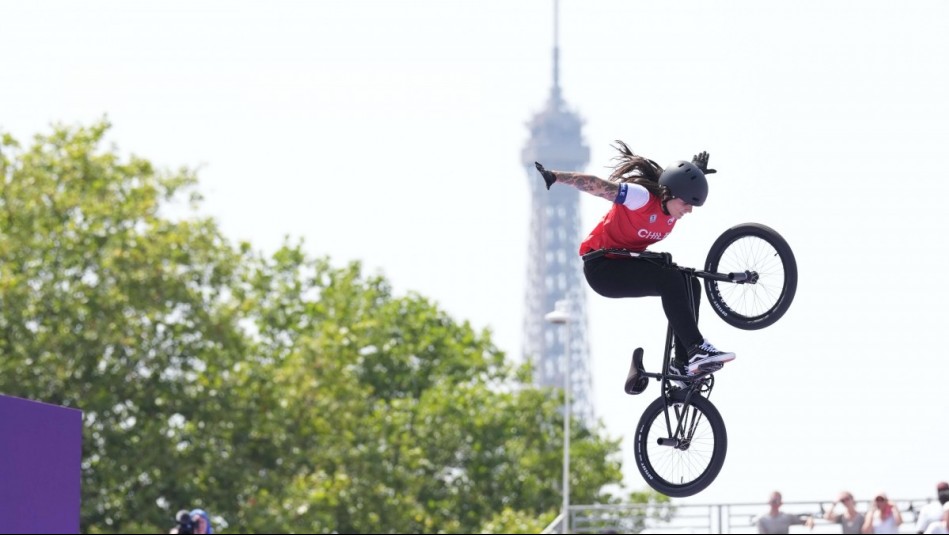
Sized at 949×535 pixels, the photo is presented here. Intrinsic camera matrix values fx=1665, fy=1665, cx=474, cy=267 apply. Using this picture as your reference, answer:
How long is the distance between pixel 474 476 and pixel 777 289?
41.9 metres

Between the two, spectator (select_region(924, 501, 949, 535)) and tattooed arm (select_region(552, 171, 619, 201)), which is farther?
spectator (select_region(924, 501, 949, 535))

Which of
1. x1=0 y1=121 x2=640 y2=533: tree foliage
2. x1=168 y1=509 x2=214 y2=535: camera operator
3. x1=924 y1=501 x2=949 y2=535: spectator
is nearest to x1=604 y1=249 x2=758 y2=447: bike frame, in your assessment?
x1=924 y1=501 x2=949 y2=535: spectator

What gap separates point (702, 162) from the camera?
495 inches

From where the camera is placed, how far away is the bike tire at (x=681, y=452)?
1267cm

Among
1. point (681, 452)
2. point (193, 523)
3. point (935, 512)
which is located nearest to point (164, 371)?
point (193, 523)

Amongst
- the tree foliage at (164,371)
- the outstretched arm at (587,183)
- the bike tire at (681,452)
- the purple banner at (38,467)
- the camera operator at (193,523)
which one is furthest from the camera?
the tree foliage at (164,371)

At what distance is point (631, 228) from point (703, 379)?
52.8 inches

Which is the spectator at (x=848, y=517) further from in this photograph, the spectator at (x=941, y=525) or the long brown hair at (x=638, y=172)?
the long brown hair at (x=638, y=172)

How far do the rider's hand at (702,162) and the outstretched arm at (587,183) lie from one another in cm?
75

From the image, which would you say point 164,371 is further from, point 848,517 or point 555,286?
point 555,286

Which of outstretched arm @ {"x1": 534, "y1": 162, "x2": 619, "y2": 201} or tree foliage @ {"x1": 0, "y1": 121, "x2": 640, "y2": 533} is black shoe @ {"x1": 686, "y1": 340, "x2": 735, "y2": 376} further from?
tree foliage @ {"x1": 0, "y1": 121, "x2": 640, "y2": 533}

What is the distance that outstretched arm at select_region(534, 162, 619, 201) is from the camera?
37.7 ft

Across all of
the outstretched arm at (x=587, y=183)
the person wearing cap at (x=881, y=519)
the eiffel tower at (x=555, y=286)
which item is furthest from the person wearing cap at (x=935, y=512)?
the eiffel tower at (x=555, y=286)

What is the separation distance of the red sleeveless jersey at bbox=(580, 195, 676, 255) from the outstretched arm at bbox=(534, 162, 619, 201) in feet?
0.72
